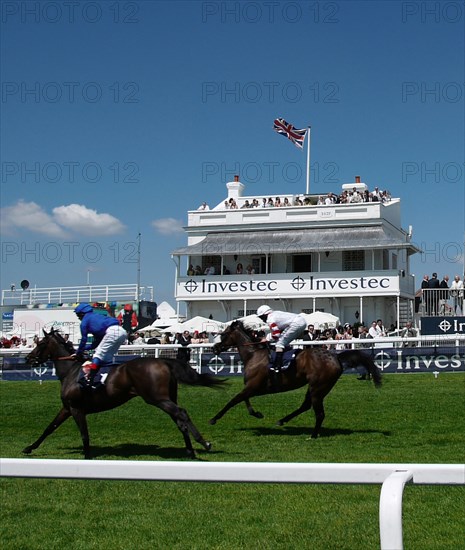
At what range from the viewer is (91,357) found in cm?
907

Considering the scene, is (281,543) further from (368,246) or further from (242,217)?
(242,217)

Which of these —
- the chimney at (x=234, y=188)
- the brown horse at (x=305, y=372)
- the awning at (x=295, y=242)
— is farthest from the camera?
the chimney at (x=234, y=188)

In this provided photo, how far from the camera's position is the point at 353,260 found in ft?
116

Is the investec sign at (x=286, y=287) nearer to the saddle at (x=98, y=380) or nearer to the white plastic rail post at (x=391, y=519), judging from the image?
the saddle at (x=98, y=380)

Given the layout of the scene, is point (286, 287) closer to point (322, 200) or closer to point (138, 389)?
point (322, 200)

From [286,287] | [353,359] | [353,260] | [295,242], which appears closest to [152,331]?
[286,287]

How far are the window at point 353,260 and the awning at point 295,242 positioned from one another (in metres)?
0.90

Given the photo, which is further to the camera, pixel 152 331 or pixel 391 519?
pixel 152 331

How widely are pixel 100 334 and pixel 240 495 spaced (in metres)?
3.37

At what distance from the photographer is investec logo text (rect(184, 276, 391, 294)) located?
3362 centimetres

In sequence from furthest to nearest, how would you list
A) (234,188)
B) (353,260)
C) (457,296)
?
(234,188) → (353,260) → (457,296)

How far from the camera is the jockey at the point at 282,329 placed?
10586mm

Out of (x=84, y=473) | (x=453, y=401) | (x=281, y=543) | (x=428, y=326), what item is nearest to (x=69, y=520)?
(x=281, y=543)

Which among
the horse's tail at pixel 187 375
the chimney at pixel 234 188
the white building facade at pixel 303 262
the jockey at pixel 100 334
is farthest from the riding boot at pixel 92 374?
the chimney at pixel 234 188
